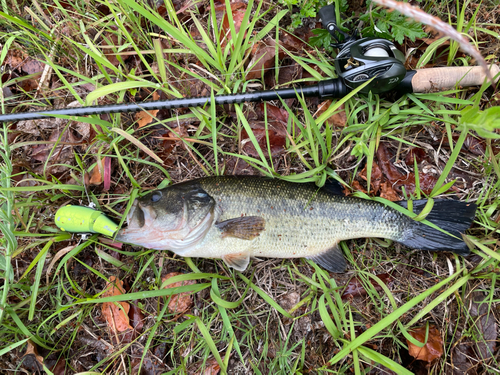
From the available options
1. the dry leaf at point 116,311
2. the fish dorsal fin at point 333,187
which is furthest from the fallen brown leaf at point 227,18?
the dry leaf at point 116,311

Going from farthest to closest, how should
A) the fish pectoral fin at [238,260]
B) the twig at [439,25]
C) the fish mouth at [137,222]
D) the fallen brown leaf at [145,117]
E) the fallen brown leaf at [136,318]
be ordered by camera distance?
the fallen brown leaf at [145,117]
the fallen brown leaf at [136,318]
the fish pectoral fin at [238,260]
the fish mouth at [137,222]
the twig at [439,25]

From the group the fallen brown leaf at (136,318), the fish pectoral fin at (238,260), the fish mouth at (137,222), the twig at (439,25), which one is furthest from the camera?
the fallen brown leaf at (136,318)

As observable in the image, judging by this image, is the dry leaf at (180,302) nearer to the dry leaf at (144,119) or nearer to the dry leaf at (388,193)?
the dry leaf at (144,119)

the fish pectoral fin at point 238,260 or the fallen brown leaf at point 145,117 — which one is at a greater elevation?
the fallen brown leaf at point 145,117

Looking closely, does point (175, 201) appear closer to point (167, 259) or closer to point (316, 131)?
point (167, 259)

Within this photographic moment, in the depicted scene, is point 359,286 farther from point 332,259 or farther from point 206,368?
point 206,368

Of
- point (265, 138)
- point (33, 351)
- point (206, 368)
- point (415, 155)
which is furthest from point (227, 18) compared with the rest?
point (33, 351)

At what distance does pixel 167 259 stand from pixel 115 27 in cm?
260

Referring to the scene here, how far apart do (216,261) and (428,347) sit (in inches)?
85.2

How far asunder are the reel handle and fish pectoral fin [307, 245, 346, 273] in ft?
5.53

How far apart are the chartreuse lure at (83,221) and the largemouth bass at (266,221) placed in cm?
20

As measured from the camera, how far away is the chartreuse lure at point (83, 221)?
9.41 feet

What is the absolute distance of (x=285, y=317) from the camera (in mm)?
3043

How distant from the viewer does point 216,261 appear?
314 centimetres
